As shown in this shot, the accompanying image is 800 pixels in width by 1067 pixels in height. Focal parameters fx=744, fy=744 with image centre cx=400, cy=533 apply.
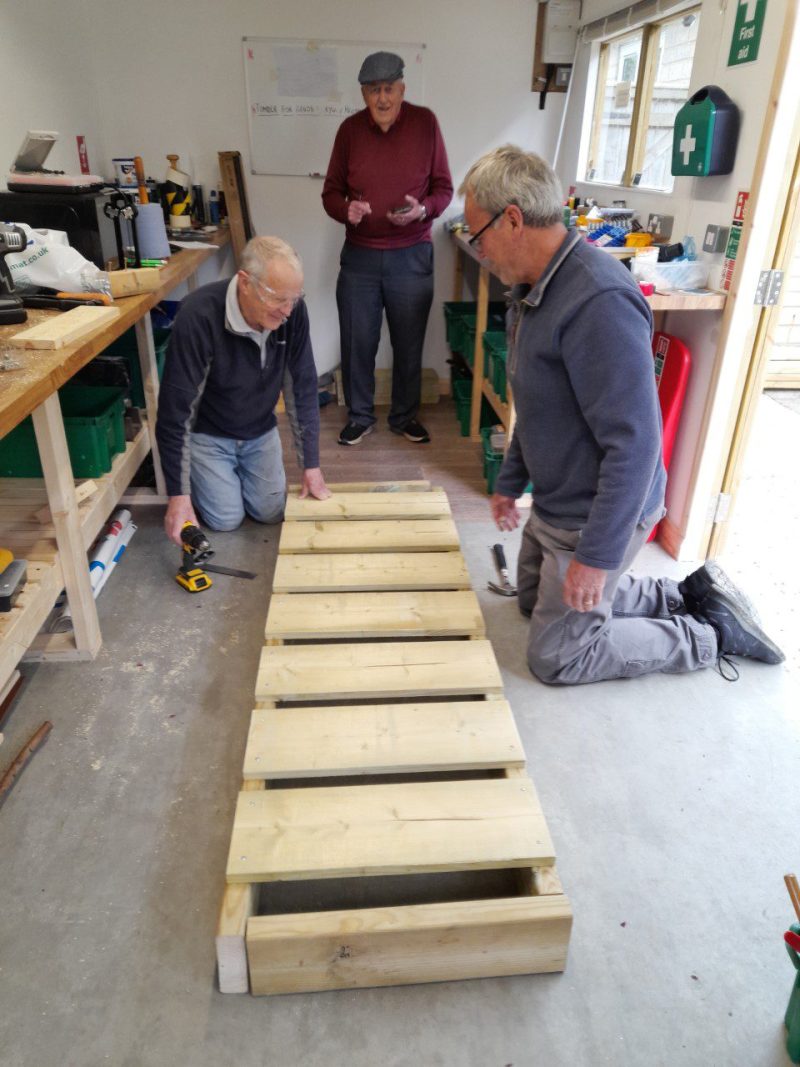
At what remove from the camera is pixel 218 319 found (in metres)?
2.48

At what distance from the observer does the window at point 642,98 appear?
3195 mm

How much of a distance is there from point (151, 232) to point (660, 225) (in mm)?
1992

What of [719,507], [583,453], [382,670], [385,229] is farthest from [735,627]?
[385,229]

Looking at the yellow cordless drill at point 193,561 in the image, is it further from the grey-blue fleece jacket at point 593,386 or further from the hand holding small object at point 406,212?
the hand holding small object at point 406,212

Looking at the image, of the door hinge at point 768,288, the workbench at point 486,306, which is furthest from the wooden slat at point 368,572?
the door hinge at point 768,288

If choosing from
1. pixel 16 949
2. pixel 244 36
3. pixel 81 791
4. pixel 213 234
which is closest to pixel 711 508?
pixel 81 791

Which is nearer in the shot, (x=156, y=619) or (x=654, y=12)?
(x=156, y=619)

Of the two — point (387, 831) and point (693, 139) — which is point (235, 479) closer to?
point (387, 831)

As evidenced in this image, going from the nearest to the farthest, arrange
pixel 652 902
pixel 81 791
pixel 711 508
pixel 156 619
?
1. pixel 652 902
2. pixel 81 791
3. pixel 156 619
4. pixel 711 508

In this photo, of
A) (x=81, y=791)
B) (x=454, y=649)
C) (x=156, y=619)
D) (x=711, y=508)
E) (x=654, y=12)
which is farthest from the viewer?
(x=654, y=12)

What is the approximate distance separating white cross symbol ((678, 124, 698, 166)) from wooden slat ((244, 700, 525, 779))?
1.94 m

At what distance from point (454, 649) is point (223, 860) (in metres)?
0.75

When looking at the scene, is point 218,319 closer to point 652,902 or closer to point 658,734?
point 658,734

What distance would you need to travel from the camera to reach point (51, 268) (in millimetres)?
2189
